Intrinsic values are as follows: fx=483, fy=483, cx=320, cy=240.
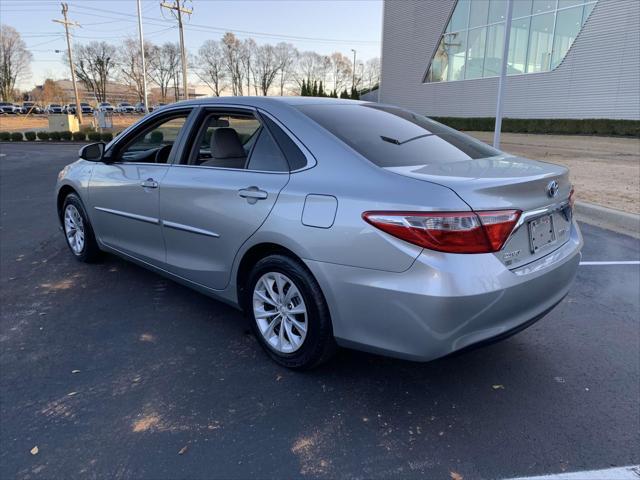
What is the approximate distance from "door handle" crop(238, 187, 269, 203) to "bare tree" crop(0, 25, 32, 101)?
9117 centimetres

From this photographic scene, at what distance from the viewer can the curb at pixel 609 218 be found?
6.69 meters

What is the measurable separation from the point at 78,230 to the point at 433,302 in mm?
4091

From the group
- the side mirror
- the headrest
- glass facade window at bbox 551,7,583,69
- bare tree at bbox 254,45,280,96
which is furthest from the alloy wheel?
bare tree at bbox 254,45,280,96

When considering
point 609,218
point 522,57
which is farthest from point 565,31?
point 609,218

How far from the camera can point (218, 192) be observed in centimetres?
319

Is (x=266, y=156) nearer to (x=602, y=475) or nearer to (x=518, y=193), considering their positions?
(x=518, y=193)

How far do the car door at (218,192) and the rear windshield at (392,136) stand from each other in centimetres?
41

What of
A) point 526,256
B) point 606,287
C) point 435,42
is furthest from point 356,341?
point 435,42

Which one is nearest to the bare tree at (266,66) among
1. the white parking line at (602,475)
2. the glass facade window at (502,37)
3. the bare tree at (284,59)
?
the bare tree at (284,59)

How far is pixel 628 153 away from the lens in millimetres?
16047

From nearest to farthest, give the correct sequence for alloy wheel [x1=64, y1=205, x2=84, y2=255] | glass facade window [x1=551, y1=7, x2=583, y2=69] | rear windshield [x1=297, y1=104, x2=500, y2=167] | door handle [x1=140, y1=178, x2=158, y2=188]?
rear windshield [x1=297, y1=104, x2=500, y2=167], door handle [x1=140, y1=178, x2=158, y2=188], alloy wheel [x1=64, y1=205, x2=84, y2=255], glass facade window [x1=551, y1=7, x2=583, y2=69]

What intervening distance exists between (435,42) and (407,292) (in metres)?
33.2

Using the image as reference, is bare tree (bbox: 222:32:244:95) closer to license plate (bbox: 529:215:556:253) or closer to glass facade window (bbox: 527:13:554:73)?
glass facade window (bbox: 527:13:554:73)

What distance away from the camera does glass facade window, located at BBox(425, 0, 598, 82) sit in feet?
75.2
